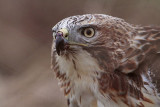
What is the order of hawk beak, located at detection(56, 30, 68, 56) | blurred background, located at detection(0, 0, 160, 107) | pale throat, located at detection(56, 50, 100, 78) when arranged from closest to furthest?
1. hawk beak, located at detection(56, 30, 68, 56)
2. pale throat, located at detection(56, 50, 100, 78)
3. blurred background, located at detection(0, 0, 160, 107)

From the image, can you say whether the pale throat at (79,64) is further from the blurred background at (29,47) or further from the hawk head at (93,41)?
the blurred background at (29,47)

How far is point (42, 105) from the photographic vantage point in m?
6.28

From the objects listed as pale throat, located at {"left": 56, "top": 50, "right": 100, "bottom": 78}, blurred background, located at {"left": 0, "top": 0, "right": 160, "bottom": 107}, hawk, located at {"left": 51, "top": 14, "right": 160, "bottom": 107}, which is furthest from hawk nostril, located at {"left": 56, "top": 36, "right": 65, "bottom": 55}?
blurred background, located at {"left": 0, "top": 0, "right": 160, "bottom": 107}

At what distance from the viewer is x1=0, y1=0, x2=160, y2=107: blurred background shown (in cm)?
620

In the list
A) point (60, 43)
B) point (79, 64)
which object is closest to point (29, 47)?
point (79, 64)

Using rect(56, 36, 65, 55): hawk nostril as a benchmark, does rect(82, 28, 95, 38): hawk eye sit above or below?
above

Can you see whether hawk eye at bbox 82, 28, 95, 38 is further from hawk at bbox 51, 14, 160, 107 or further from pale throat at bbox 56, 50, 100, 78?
pale throat at bbox 56, 50, 100, 78

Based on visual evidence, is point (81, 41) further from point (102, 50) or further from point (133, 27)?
point (133, 27)

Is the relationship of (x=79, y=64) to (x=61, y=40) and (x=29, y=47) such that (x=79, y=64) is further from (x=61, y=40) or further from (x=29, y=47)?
(x=29, y=47)

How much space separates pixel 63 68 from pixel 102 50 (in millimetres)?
386

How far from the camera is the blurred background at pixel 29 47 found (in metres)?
6.20

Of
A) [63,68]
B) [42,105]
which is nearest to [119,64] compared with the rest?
[63,68]

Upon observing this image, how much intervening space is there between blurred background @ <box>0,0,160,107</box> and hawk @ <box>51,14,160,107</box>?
2084 mm

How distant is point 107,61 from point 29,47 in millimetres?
4793
